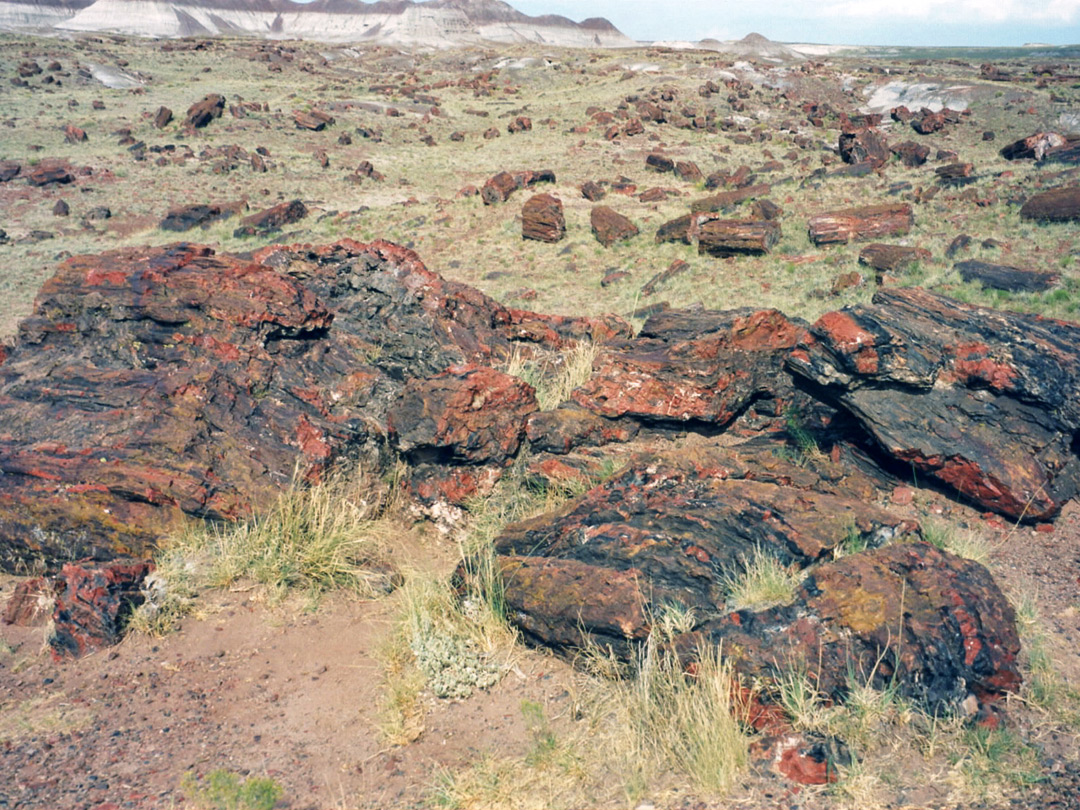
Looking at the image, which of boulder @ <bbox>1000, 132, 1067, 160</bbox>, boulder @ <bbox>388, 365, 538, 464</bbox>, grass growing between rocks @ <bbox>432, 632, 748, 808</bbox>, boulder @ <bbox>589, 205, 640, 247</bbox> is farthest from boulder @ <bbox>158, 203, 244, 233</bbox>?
boulder @ <bbox>1000, 132, 1067, 160</bbox>

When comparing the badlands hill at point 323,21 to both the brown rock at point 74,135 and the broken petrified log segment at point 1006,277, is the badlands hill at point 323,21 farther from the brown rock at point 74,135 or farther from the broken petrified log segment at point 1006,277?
the broken petrified log segment at point 1006,277

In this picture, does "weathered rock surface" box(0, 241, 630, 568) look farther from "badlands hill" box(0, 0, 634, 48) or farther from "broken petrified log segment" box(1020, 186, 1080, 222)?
"badlands hill" box(0, 0, 634, 48)

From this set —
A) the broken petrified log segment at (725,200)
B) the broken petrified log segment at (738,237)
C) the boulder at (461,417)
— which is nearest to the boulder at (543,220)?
the broken petrified log segment at (725,200)

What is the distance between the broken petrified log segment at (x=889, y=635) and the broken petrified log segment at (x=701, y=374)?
94.6 inches

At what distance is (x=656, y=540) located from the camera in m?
4.26

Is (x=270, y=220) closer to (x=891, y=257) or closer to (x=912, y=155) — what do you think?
(x=891, y=257)

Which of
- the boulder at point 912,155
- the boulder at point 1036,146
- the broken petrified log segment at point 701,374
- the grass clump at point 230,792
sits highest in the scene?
the boulder at point 1036,146

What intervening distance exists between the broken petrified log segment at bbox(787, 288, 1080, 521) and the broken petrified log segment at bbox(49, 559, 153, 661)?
469cm

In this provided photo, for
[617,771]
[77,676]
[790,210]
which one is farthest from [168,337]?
[790,210]

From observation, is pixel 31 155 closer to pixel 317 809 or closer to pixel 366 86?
pixel 366 86

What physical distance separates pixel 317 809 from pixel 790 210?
1691 cm

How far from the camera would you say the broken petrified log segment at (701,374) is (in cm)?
608

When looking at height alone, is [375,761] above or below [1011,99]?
below

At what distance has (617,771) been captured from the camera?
3.24 metres
